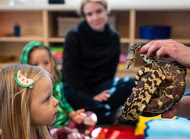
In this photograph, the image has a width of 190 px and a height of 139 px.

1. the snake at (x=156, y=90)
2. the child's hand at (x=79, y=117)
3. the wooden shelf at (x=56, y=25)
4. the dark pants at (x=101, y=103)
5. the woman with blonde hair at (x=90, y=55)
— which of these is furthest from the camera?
the wooden shelf at (x=56, y=25)

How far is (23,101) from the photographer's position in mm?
603

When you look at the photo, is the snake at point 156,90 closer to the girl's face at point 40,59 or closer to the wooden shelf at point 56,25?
the girl's face at point 40,59

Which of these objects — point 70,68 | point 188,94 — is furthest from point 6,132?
point 70,68

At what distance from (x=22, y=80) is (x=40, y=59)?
58 cm

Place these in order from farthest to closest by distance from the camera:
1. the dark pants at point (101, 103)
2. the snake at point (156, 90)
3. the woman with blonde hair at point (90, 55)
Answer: the woman with blonde hair at point (90, 55) → the dark pants at point (101, 103) → the snake at point (156, 90)

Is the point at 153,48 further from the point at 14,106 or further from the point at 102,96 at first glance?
the point at 102,96

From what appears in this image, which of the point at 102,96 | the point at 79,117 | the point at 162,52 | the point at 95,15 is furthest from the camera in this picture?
the point at 95,15

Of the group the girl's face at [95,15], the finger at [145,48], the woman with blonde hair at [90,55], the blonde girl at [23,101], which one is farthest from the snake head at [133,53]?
the girl's face at [95,15]

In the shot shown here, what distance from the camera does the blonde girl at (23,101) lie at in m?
0.60

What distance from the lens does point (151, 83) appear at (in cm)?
59

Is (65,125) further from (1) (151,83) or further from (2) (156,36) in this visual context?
(2) (156,36)

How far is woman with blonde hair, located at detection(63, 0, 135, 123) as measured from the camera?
153cm

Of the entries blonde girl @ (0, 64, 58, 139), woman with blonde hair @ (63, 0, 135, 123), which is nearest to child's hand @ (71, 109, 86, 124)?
woman with blonde hair @ (63, 0, 135, 123)

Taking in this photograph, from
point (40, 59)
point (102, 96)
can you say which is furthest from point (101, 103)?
point (40, 59)
